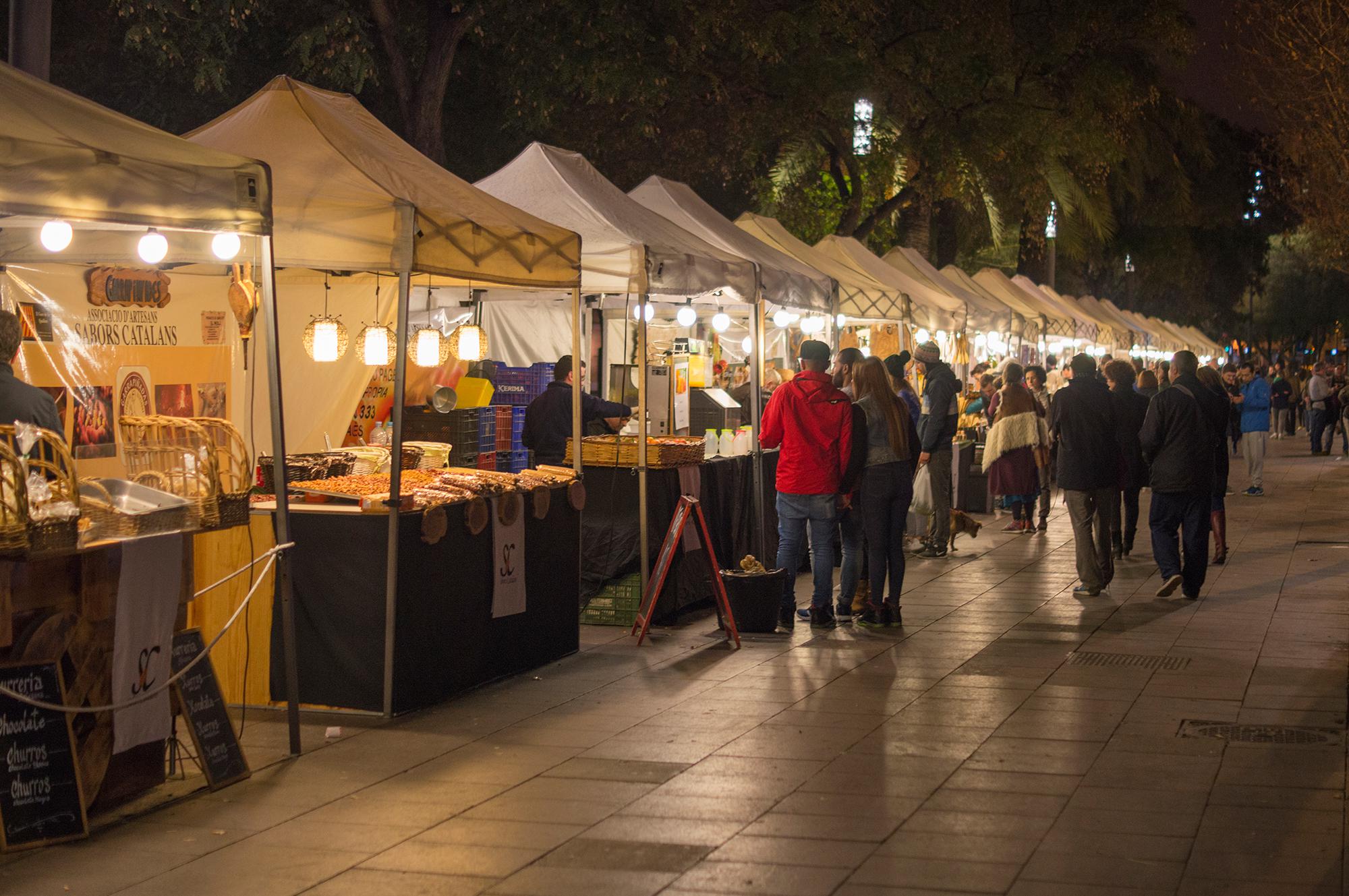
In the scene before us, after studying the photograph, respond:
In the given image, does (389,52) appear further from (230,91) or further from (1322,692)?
(1322,692)

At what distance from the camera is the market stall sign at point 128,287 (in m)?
8.83

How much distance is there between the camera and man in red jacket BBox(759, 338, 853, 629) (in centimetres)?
1013

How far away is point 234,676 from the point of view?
7.87 m

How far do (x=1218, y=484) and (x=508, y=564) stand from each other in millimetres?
7670

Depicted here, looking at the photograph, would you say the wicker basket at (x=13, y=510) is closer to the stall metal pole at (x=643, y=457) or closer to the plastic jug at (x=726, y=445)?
the stall metal pole at (x=643, y=457)

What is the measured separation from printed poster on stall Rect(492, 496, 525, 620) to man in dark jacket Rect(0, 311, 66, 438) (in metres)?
2.71

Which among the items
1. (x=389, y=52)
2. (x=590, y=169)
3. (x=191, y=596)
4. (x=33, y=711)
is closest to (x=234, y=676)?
(x=191, y=596)

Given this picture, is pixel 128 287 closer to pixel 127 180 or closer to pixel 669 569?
pixel 127 180

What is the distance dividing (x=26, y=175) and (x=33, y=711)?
1999 mm

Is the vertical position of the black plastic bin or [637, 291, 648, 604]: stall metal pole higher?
[637, 291, 648, 604]: stall metal pole

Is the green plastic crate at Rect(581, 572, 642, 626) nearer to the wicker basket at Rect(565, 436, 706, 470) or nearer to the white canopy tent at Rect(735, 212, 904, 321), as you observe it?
the wicker basket at Rect(565, 436, 706, 470)

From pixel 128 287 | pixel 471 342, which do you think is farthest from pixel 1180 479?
pixel 128 287

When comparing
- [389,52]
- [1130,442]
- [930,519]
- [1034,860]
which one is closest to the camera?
Answer: [1034,860]

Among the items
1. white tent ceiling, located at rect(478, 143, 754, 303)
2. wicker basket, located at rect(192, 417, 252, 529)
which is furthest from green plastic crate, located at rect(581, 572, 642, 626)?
wicker basket, located at rect(192, 417, 252, 529)
